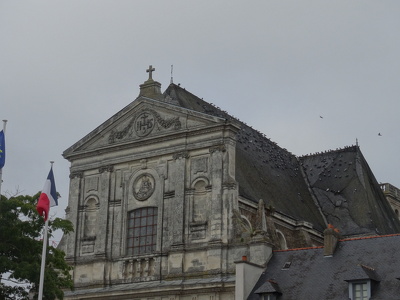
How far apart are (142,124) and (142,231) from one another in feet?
19.0

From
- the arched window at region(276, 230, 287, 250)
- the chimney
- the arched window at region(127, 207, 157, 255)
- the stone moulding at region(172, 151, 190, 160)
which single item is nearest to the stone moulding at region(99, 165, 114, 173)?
the arched window at region(127, 207, 157, 255)

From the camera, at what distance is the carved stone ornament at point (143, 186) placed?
46.1 meters

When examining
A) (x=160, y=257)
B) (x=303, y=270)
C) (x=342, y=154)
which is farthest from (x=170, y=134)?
(x=342, y=154)

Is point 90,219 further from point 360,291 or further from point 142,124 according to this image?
point 360,291

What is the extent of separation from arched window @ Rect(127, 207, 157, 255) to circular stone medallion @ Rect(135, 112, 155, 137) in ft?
13.6

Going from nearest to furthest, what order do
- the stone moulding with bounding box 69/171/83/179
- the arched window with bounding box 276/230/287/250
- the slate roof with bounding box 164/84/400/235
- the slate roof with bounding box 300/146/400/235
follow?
the arched window with bounding box 276/230/287/250, the stone moulding with bounding box 69/171/83/179, the slate roof with bounding box 164/84/400/235, the slate roof with bounding box 300/146/400/235

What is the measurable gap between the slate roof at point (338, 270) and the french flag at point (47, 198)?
31.6ft

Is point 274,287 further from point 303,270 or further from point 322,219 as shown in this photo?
point 322,219

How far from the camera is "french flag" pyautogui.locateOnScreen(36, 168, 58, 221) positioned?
35.1 meters

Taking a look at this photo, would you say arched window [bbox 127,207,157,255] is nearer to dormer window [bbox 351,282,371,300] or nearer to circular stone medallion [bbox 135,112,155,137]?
circular stone medallion [bbox 135,112,155,137]

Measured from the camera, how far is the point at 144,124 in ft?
156

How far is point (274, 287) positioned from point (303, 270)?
65.5 inches

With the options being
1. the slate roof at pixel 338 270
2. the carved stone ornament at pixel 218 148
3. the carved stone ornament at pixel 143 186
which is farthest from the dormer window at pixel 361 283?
the carved stone ornament at pixel 143 186

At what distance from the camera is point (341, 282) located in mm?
36969
